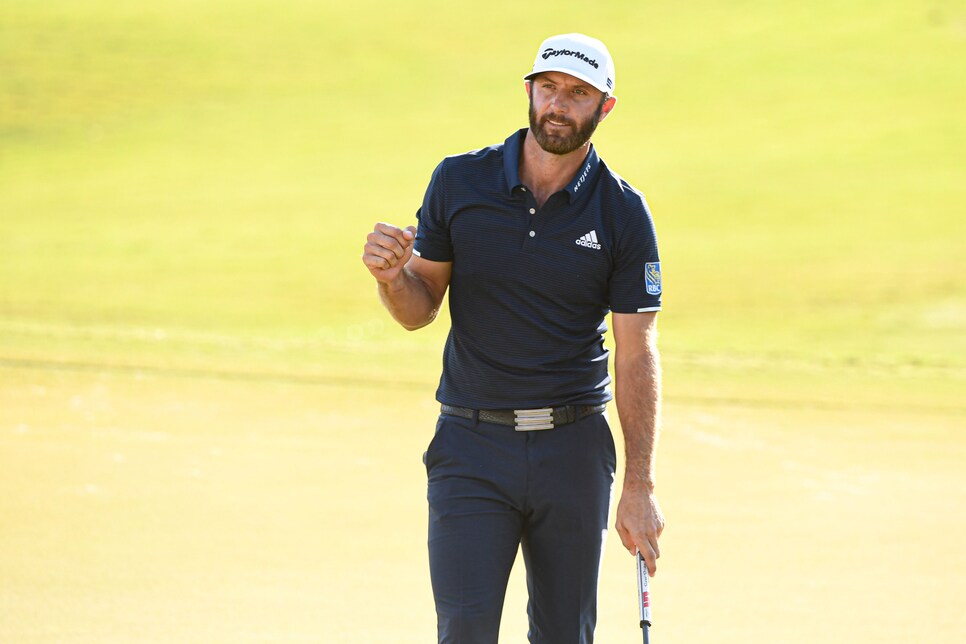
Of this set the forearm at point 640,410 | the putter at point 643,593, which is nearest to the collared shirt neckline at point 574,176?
the forearm at point 640,410

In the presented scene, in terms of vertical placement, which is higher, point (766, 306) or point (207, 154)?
point (207, 154)

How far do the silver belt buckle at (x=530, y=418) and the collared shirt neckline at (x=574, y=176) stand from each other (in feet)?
1.79

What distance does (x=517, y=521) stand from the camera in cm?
375

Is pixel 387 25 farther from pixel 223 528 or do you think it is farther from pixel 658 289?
pixel 658 289

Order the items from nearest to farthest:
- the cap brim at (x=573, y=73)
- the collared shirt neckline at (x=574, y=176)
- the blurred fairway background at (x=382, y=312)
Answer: the cap brim at (x=573, y=73)
the collared shirt neckline at (x=574, y=176)
the blurred fairway background at (x=382, y=312)

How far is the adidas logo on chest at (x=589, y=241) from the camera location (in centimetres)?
371

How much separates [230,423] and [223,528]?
8.71 ft

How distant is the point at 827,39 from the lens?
97.8 ft

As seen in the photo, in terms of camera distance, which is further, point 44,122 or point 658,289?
point 44,122

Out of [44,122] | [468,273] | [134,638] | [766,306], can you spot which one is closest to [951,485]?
[134,638]

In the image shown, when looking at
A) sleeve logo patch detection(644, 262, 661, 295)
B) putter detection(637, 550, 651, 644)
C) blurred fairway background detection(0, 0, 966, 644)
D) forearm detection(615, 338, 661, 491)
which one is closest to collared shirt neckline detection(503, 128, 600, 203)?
sleeve logo patch detection(644, 262, 661, 295)

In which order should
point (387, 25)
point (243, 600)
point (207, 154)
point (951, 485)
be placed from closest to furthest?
point (243, 600) → point (951, 485) → point (207, 154) → point (387, 25)

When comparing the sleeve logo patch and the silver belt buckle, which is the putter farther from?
the sleeve logo patch

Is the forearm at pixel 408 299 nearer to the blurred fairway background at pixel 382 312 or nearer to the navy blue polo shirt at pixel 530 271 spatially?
the navy blue polo shirt at pixel 530 271
